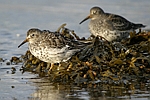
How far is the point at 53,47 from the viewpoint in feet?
26.1

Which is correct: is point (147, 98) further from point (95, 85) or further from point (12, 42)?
point (12, 42)

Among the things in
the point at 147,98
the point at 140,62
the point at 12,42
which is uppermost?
the point at 12,42

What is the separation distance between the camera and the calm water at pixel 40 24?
21.6 ft

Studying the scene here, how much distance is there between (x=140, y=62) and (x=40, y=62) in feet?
6.08

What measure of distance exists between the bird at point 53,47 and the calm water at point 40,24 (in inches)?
15.8

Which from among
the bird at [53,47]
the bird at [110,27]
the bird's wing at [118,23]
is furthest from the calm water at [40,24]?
the bird's wing at [118,23]

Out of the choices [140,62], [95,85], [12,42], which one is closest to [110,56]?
[140,62]

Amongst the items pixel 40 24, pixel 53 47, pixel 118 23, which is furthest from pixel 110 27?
pixel 40 24

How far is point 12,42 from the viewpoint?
10523 mm

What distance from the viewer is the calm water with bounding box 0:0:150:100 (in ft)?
21.6

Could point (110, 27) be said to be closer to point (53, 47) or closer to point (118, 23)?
point (118, 23)

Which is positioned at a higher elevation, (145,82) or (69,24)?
(69,24)

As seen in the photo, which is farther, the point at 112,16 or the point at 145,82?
the point at 112,16

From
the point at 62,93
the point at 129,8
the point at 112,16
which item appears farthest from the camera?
the point at 129,8
